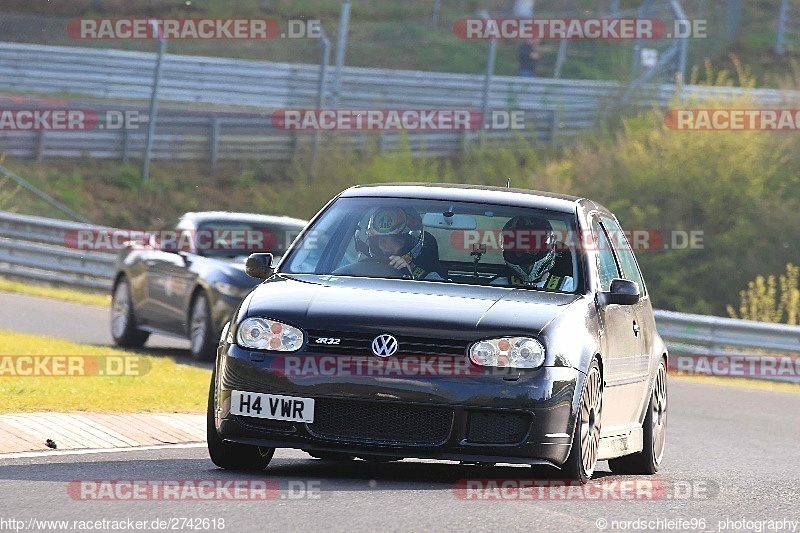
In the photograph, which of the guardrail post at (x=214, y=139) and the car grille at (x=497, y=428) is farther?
the guardrail post at (x=214, y=139)

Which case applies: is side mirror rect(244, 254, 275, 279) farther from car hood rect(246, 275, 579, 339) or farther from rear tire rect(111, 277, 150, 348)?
rear tire rect(111, 277, 150, 348)

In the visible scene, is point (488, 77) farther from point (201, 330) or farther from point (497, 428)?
point (497, 428)

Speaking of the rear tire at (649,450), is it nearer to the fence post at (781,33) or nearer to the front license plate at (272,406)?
the front license plate at (272,406)

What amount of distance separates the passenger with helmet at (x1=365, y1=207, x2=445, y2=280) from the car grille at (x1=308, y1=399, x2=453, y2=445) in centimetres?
119

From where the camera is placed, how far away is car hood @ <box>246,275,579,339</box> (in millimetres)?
8750

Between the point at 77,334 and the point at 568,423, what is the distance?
12.5 metres

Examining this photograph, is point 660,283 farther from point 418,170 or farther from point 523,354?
point 523,354

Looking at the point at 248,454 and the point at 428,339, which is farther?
the point at 248,454

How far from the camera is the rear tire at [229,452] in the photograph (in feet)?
30.1

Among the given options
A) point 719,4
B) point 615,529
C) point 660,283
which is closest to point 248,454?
point 615,529

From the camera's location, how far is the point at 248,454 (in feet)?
30.5

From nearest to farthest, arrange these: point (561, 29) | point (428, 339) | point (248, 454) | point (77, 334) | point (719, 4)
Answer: point (428, 339)
point (248, 454)
point (77, 334)
point (561, 29)
point (719, 4)

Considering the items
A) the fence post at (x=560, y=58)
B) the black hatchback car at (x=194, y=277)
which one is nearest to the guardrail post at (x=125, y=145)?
the fence post at (x=560, y=58)

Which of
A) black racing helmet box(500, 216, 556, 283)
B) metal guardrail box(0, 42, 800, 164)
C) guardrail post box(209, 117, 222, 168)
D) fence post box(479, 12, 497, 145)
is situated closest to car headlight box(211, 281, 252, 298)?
black racing helmet box(500, 216, 556, 283)
